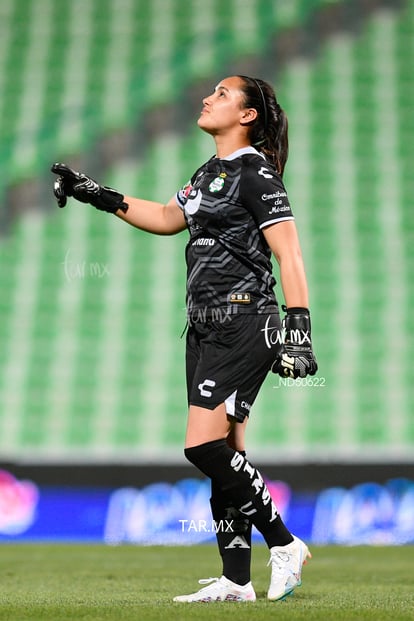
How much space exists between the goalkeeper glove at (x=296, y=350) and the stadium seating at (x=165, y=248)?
4.29 meters

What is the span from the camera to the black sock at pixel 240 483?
13.0 ft

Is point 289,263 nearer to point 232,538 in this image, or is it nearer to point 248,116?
point 248,116

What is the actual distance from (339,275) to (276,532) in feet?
22.6

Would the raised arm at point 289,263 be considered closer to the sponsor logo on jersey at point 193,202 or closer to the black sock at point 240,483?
the sponsor logo on jersey at point 193,202

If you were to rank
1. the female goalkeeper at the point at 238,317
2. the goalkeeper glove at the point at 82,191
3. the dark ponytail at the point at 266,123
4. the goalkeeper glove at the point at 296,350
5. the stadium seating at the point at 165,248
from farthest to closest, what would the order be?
1. the stadium seating at the point at 165,248
2. the goalkeeper glove at the point at 82,191
3. the dark ponytail at the point at 266,123
4. the female goalkeeper at the point at 238,317
5. the goalkeeper glove at the point at 296,350

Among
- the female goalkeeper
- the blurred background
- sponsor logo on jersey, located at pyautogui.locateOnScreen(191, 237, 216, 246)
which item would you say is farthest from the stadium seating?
sponsor logo on jersey, located at pyautogui.locateOnScreen(191, 237, 216, 246)

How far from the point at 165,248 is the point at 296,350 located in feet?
24.3

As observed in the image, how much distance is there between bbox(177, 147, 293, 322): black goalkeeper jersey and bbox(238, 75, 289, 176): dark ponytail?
0.67 feet

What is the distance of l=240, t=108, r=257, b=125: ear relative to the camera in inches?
169

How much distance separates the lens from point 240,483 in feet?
13.2

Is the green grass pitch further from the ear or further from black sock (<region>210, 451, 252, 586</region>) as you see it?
the ear

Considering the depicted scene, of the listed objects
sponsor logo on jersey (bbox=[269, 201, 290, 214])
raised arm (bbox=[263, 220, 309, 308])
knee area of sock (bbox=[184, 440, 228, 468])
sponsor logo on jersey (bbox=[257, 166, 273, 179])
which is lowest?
knee area of sock (bbox=[184, 440, 228, 468])

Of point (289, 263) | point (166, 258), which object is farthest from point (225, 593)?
point (166, 258)

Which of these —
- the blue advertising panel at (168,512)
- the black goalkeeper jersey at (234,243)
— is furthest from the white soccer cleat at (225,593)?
the blue advertising panel at (168,512)
